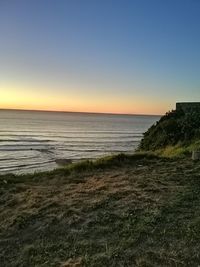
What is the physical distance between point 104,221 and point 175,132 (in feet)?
62.5

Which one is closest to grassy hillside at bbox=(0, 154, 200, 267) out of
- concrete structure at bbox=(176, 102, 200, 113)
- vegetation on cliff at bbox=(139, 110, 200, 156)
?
vegetation on cliff at bbox=(139, 110, 200, 156)

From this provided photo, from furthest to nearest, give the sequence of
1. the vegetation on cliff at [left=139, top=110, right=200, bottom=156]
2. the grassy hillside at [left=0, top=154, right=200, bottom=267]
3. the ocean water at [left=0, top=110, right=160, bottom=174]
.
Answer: the ocean water at [left=0, top=110, right=160, bottom=174] < the vegetation on cliff at [left=139, top=110, right=200, bottom=156] < the grassy hillside at [left=0, top=154, right=200, bottom=267]

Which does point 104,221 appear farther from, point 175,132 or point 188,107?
point 188,107

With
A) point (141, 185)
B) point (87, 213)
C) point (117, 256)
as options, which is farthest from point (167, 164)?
point (117, 256)

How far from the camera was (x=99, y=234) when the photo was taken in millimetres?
6512

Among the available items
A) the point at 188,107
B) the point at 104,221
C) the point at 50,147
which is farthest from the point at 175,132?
the point at 50,147

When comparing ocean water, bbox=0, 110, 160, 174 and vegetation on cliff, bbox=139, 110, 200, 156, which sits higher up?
vegetation on cliff, bbox=139, 110, 200, 156

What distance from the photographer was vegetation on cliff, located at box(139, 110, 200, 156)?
2294cm

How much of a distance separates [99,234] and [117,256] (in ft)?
3.29

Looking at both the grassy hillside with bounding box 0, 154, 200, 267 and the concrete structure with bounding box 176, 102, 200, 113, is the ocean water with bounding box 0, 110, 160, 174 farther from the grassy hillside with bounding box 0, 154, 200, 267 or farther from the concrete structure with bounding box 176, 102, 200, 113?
the grassy hillside with bounding box 0, 154, 200, 267

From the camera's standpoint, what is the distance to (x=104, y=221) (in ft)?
23.3

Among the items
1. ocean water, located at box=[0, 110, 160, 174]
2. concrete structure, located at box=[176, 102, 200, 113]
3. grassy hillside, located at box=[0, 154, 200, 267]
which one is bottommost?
ocean water, located at box=[0, 110, 160, 174]

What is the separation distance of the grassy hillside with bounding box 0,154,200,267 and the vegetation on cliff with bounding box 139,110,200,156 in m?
11.4

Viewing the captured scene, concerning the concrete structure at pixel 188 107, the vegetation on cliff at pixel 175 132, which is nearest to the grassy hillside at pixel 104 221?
the vegetation on cliff at pixel 175 132
